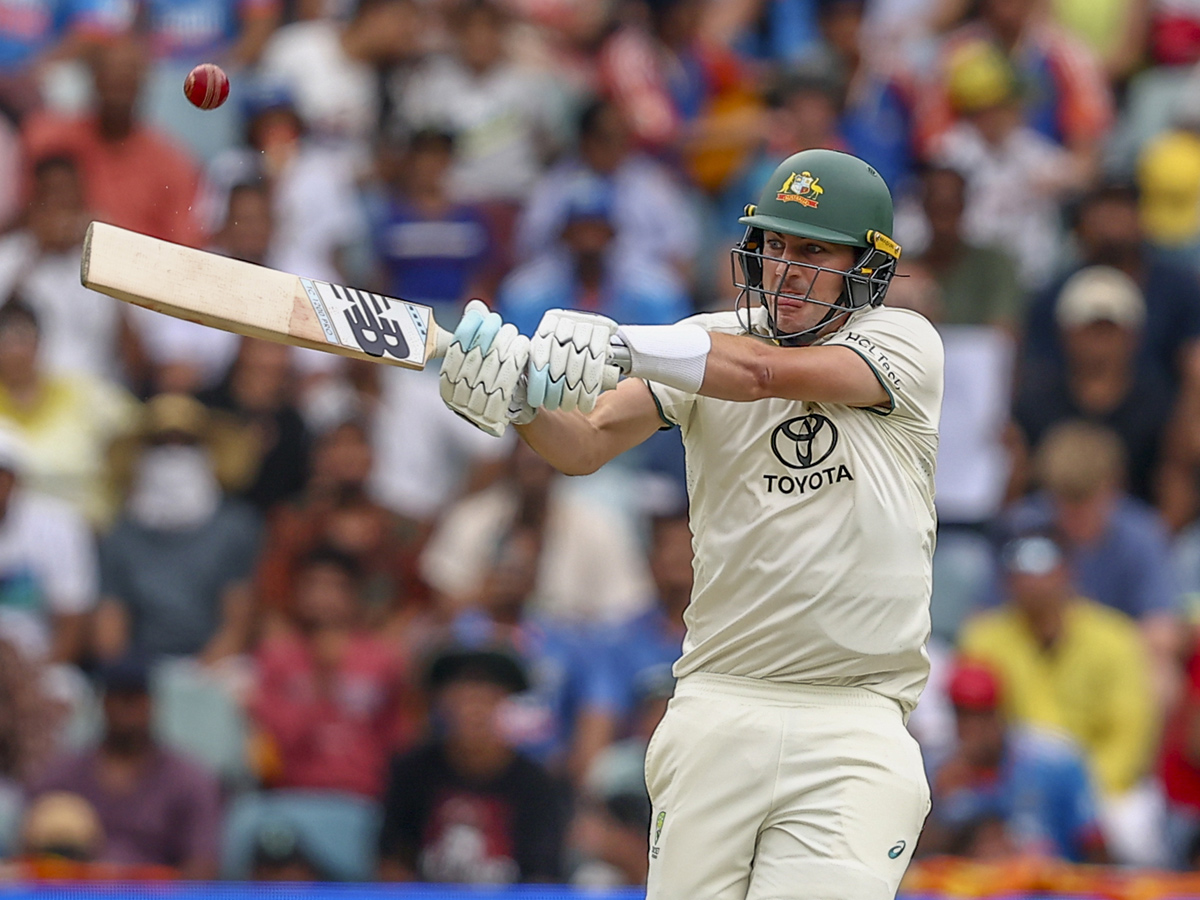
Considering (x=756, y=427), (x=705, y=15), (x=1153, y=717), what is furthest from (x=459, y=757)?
(x=705, y=15)

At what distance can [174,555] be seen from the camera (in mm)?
8023

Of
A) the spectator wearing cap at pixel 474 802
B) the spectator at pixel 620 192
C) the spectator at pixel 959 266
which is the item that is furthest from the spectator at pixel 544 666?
the spectator at pixel 959 266

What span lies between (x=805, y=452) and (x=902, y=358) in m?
0.30

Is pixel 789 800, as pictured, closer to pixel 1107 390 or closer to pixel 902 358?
pixel 902 358

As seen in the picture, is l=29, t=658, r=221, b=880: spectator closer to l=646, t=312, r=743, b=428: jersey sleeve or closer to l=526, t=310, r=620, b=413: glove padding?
l=646, t=312, r=743, b=428: jersey sleeve

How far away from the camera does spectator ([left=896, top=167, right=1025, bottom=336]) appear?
354 inches

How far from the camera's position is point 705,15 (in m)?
10.5

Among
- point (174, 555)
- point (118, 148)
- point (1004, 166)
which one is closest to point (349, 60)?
point (118, 148)

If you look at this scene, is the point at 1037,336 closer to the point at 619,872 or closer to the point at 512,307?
the point at 512,307

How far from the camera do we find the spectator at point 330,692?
7.56 meters

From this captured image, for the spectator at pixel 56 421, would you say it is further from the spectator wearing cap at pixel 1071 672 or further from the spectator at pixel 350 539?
the spectator wearing cap at pixel 1071 672

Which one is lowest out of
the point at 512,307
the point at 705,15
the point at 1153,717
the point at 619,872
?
the point at 619,872

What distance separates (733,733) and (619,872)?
3.03 m

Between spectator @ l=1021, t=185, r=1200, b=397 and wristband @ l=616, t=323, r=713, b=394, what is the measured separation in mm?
5237
